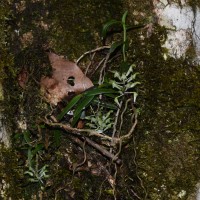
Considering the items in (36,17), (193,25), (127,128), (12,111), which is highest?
(36,17)

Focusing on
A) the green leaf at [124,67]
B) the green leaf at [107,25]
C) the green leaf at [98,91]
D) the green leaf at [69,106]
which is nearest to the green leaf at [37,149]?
the green leaf at [69,106]

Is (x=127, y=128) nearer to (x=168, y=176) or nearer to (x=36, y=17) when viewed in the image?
(x=168, y=176)

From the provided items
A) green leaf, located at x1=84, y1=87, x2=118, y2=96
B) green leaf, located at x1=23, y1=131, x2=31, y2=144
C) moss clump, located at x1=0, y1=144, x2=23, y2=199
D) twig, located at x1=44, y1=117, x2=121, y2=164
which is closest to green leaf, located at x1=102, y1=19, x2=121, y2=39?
green leaf, located at x1=84, y1=87, x2=118, y2=96

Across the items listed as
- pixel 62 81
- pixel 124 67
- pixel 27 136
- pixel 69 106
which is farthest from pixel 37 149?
pixel 124 67

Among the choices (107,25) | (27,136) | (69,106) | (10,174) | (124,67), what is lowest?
(10,174)

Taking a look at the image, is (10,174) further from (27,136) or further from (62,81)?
(62,81)

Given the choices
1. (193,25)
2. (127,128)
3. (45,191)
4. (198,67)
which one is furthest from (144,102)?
(45,191)

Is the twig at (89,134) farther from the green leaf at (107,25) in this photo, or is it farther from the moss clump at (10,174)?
the green leaf at (107,25)
